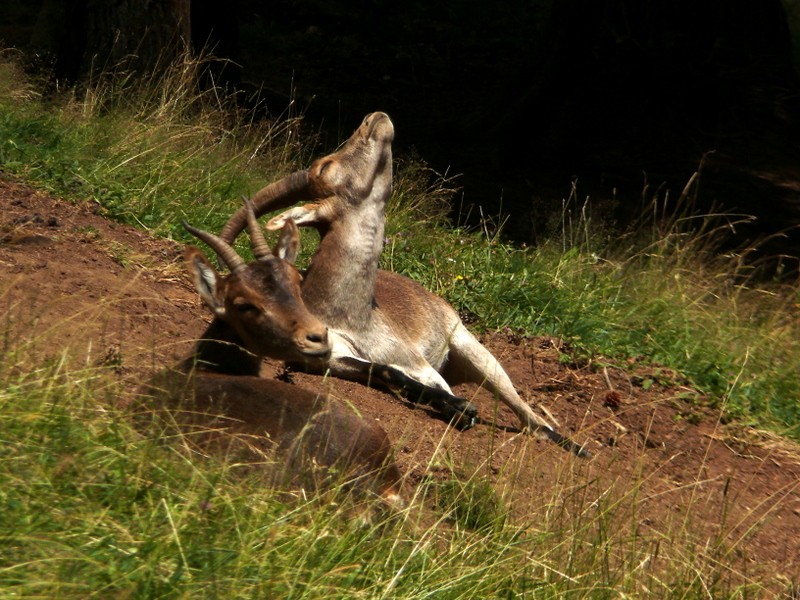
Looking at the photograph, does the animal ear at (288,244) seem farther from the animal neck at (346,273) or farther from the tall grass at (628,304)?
the tall grass at (628,304)

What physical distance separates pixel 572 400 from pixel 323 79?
10737 mm

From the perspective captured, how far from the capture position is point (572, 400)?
8.48 m

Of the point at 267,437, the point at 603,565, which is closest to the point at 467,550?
the point at 603,565

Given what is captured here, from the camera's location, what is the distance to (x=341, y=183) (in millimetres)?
7582

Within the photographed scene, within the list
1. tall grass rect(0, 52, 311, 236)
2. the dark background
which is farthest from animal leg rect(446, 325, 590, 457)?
the dark background

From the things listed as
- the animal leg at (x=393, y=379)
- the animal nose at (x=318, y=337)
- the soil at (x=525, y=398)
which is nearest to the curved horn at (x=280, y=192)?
the soil at (x=525, y=398)

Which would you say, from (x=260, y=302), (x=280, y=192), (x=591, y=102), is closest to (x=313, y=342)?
(x=260, y=302)

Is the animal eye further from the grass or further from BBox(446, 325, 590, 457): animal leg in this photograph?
BBox(446, 325, 590, 457): animal leg

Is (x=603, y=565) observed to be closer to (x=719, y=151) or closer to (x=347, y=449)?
(x=347, y=449)

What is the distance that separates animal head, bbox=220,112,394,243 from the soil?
0.96 meters

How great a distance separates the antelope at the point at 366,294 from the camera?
7312 millimetres

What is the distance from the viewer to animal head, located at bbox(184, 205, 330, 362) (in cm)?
634

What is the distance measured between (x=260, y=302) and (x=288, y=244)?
0.63 m

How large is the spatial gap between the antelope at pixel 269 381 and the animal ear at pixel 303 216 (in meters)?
0.28
